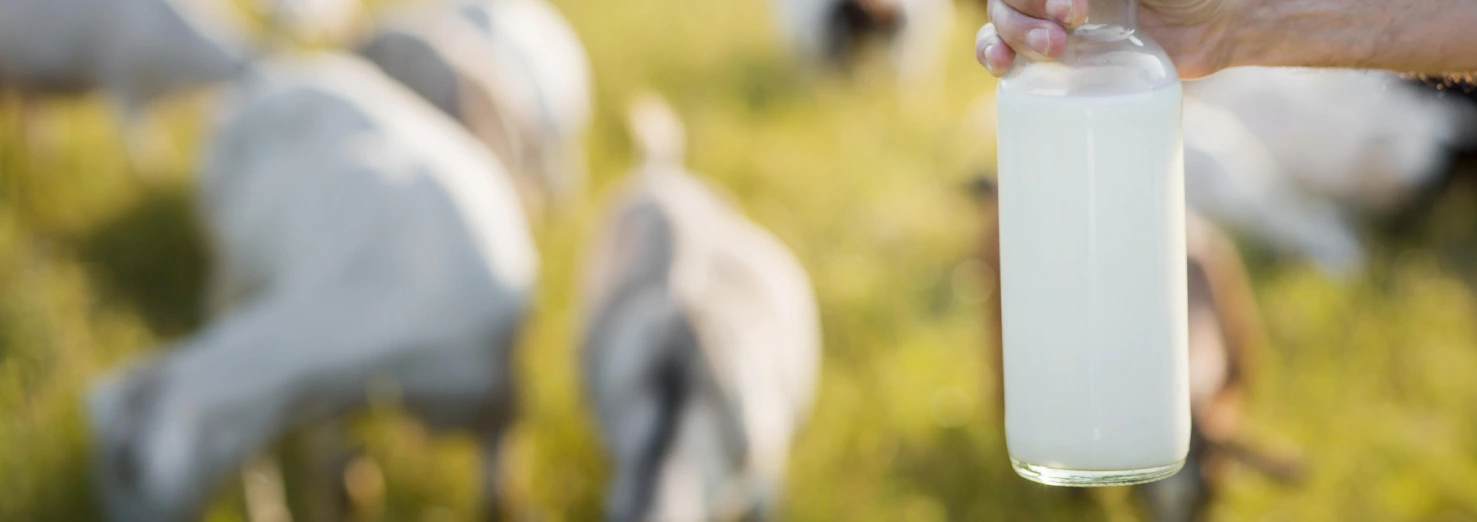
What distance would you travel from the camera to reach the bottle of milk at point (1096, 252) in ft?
4.63

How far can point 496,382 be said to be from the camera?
362 cm

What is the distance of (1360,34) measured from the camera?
1.87 meters

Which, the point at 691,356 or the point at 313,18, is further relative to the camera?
the point at 313,18

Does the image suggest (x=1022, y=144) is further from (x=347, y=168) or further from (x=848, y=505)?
(x=347, y=168)

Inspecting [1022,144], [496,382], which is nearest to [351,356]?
Result: [496,382]

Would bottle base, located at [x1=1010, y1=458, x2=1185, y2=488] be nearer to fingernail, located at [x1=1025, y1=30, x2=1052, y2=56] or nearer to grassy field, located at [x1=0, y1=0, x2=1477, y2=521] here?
fingernail, located at [x1=1025, y1=30, x2=1052, y2=56]

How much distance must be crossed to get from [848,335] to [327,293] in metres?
2.03

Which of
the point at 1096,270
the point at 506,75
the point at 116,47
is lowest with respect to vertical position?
the point at 506,75

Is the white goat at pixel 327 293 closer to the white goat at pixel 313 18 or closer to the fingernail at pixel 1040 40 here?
the fingernail at pixel 1040 40

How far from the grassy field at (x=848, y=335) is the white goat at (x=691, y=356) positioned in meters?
0.32

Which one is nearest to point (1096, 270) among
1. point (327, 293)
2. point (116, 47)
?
point (327, 293)

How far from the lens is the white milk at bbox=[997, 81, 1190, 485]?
1409 millimetres

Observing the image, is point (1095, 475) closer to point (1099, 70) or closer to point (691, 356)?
point (1099, 70)

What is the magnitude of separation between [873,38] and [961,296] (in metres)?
3.27
